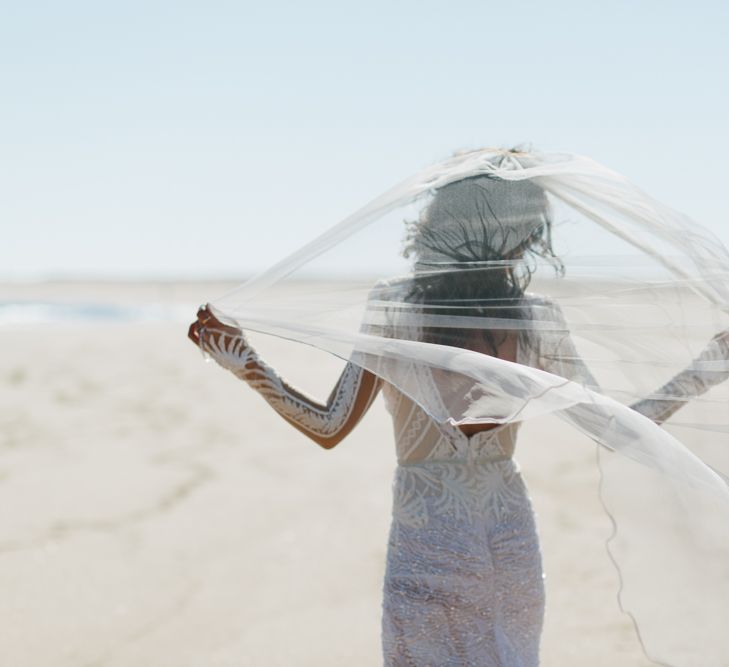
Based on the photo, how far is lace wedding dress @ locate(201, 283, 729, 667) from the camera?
2.22 metres

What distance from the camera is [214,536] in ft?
18.5

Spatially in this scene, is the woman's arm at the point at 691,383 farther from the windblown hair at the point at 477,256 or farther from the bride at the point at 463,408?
the windblown hair at the point at 477,256

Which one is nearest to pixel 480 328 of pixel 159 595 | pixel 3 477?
pixel 159 595

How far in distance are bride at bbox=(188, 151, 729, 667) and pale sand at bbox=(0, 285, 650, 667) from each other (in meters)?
2.10

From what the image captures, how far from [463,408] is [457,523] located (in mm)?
286

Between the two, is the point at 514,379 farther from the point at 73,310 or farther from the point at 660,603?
the point at 73,310

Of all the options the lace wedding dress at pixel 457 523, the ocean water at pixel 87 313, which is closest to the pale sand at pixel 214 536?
the lace wedding dress at pixel 457 523

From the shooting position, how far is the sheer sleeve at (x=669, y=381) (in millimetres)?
2275

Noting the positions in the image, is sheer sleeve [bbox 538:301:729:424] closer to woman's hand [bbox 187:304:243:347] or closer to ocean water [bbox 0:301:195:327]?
woman's hand [bbox 187:304:243:347]

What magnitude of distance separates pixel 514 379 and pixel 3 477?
518 centimetres

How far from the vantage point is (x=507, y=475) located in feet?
7.55

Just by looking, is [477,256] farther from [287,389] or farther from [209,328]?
[209,328]

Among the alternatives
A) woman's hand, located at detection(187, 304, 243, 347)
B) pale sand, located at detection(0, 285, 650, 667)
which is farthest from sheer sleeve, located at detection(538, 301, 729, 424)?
pale sand, located at detection(0, 285, 650, 667)

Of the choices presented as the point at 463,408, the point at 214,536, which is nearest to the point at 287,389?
the point at 463,408
